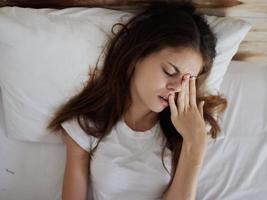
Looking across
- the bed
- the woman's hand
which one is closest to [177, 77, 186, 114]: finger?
the woman's hand

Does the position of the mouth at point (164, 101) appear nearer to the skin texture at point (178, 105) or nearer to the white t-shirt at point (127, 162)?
the skin texture at point (178, 105)

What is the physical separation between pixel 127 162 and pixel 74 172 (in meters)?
0.14

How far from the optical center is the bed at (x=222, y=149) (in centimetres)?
115

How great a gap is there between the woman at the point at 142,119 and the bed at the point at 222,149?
9cm

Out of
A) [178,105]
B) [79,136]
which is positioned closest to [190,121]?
[178,105]

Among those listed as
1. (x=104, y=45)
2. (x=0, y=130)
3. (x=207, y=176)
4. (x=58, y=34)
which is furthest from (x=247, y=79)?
(x=0, y=130)

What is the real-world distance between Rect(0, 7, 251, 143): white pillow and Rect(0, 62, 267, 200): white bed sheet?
0.43ft

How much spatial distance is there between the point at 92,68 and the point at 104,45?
7 cm

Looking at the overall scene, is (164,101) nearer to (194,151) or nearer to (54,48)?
(194,151)

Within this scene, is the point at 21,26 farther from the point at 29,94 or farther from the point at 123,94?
the point at 123,94

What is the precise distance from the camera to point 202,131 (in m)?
1.04

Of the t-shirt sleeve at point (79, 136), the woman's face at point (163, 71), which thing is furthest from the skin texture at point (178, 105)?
the t-shirt sleeve at point (79, 136)

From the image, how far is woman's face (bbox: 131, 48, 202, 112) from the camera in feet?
3.10

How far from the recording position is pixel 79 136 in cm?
109
